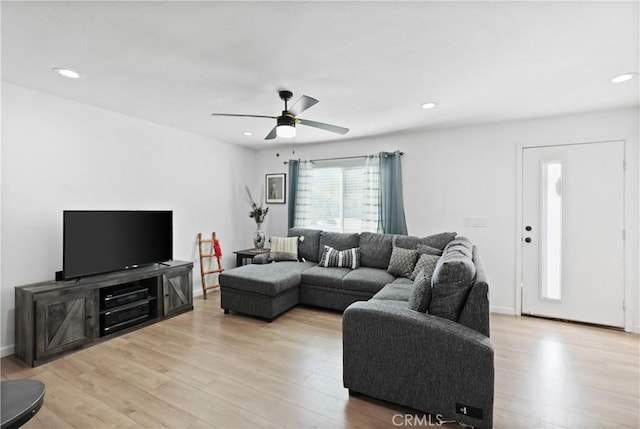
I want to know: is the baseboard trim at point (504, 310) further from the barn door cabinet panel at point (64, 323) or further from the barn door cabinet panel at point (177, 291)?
the barn door cabinet panel at point (64, 323)

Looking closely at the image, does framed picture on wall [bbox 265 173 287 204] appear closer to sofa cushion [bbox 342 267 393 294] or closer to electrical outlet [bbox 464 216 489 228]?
sofa cushion [bbox 342 267 393 294]

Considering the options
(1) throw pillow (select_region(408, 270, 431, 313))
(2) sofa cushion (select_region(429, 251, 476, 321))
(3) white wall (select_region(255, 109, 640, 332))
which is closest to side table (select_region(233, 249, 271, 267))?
(3) white wall (select_region(255, 109, 640, 332))

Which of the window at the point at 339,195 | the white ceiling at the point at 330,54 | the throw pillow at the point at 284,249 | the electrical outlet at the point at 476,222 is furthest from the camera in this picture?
the window at the point at 339,195

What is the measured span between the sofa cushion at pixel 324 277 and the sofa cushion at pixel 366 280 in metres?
0.10

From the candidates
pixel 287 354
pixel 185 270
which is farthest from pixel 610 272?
pixel 185 270

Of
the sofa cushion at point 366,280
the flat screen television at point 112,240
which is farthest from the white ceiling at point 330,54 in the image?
the sofa cushion at point 366,280

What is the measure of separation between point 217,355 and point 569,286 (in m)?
4.13

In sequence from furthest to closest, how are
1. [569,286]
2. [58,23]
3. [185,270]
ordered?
1. [185,270]
2. [569,286]
3. [58,23]

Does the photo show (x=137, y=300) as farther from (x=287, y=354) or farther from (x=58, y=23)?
(x=58, y=23)

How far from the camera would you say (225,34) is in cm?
192

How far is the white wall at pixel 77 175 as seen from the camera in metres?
2.72

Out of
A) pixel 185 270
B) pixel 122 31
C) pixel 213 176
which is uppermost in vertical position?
pixel 122 31

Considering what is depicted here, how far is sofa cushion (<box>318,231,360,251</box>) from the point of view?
4520mm

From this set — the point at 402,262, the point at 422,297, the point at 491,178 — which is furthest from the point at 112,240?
the point at 491,178
